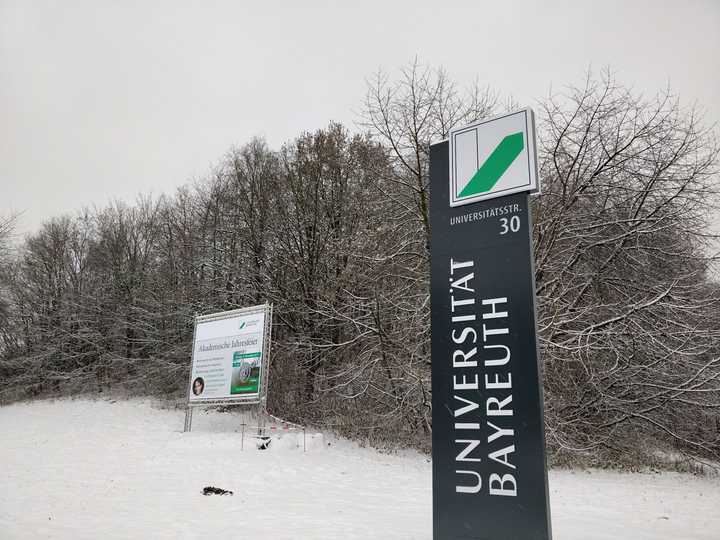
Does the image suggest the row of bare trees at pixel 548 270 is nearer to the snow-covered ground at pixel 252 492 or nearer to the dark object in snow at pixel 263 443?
the snow-covered ground at pixel 252 492

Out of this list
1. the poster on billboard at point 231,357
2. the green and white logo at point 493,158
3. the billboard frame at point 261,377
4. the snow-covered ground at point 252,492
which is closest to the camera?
the green and white logo at point 493,158

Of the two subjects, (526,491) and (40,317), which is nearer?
(526,491)

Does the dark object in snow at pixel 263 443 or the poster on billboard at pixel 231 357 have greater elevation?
the poster on billboard at pixel 231 357

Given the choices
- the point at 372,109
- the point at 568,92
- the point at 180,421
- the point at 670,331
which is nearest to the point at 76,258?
the point at 180,421

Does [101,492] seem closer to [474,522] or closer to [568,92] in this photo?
[474,522]

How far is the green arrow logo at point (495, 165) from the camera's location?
4461 mm

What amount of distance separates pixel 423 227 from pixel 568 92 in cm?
450

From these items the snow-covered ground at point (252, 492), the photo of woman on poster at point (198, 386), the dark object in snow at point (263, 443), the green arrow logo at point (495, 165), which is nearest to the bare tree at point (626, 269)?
the snow-covered ground at point (252, 492)

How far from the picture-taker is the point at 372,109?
12.5 metres

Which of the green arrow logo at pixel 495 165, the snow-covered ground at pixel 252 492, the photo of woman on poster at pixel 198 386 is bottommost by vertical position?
the snow-covered ground at pixel 252 492

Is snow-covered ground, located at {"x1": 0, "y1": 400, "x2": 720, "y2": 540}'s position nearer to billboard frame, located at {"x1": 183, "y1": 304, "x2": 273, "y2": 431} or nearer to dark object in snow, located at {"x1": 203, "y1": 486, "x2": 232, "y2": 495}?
dark object in snow, located at {"x1": 203, "y1": 486, "x2": 232, "y2": 495}

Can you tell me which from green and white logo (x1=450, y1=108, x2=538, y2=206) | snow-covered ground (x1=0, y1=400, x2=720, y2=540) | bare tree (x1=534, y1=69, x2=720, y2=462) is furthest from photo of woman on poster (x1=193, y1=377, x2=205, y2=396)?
green and white logo (x1=450, y1=108, x2=538, y2=206)

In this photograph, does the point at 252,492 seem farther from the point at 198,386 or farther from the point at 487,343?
the point at 198,386

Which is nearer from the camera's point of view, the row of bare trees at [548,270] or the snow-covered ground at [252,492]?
the snow-covered ground at [252,492]
